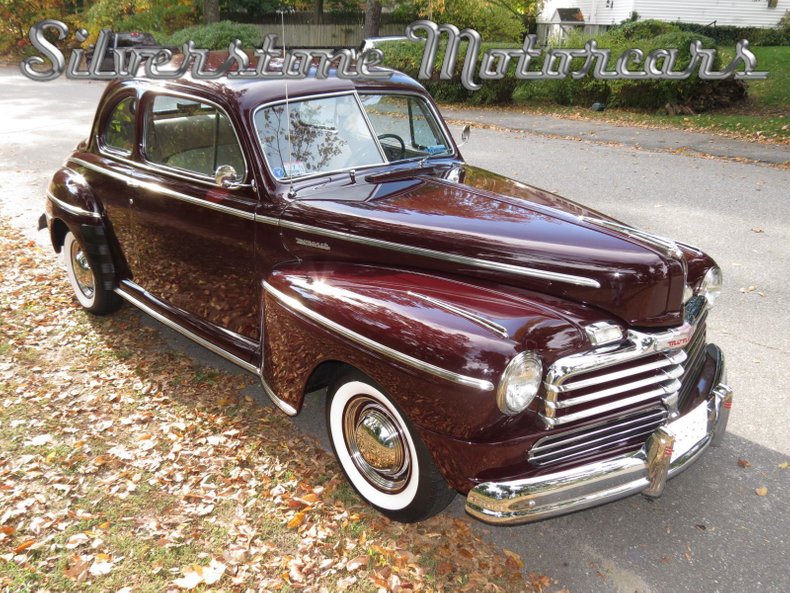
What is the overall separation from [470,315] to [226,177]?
5.92 ft

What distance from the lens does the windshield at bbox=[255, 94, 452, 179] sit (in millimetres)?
3926

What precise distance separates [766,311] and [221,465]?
174 inches

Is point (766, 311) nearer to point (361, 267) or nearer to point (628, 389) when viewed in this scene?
point (628, 389)

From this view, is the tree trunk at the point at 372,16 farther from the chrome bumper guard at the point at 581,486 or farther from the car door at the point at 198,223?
the chrome bumper guard at the point at 581,486

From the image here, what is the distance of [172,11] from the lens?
28547 mm

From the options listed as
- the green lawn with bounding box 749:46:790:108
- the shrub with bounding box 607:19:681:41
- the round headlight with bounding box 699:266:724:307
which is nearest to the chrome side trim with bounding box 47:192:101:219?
the round headlight with bounding box 699:266:724:307

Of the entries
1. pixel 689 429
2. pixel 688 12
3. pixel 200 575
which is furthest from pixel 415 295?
pixel 688 12

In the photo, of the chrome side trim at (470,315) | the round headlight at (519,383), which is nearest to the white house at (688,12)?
the chrome side trim at (470,315)

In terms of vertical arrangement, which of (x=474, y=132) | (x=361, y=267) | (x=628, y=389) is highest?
(x=361, y=267)

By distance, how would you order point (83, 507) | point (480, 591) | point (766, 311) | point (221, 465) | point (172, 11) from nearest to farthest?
point (480, 591) < point (83, 507) < point (221, 465) < point (766, 311) < point (172, 11)

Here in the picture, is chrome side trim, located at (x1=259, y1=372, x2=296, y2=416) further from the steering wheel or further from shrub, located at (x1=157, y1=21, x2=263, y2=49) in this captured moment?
shrub, located at (x1=157, y1=21, x2=263, y2=49)

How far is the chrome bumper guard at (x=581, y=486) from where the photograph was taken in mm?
2707

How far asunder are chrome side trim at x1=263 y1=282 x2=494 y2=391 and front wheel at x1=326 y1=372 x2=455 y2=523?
0.78ft

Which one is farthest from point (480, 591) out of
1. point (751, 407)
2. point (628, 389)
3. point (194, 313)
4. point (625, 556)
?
point (194, 313)
